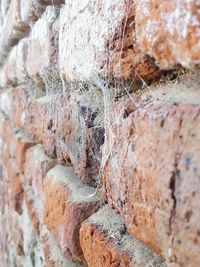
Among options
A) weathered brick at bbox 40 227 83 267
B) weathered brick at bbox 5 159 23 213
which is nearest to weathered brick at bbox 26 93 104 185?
weathered brick at bbox 40 227 83 267

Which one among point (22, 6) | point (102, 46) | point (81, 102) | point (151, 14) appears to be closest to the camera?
point (151, 14)

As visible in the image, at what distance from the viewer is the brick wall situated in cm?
30

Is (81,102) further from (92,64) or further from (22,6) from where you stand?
(22,6)

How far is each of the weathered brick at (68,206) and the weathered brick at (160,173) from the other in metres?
0.15

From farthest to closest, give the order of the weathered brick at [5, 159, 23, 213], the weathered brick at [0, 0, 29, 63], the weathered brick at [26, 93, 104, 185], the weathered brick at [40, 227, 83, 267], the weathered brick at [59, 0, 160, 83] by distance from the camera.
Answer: the weathered brick at [5, 159, 23, 213] → the weathered brick at [0, 0, 29, 63] → the weathered brick at [40, 227, 83, 267] → the weathered brick at [26, 93, 104, 185] → the weathered brick at [59, 0, 160, 83]

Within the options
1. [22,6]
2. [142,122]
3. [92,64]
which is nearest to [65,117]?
[92,64]

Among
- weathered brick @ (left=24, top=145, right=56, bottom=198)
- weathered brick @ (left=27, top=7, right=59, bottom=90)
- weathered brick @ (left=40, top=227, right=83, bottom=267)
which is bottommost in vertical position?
weathered brick @ (left=40, top=227, right=83, bottom=267)

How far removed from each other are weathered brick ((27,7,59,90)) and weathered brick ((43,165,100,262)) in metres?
0.18

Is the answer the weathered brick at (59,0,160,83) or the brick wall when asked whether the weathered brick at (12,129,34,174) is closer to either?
the brick wall

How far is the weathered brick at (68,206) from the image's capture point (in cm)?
57

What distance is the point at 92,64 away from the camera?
473 mm

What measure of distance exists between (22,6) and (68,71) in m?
0.40

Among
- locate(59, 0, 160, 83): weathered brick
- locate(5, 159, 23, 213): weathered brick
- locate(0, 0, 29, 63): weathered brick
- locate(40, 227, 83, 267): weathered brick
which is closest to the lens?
locate(59, 0, 160, 83): weathered brick

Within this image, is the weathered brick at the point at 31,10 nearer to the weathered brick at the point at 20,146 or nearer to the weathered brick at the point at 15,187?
the weathered brick at the point at 20,146
